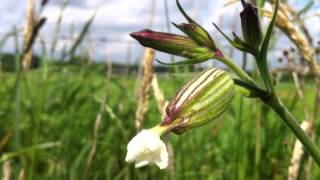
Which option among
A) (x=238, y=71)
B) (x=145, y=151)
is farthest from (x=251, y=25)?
(x=145, y=151)

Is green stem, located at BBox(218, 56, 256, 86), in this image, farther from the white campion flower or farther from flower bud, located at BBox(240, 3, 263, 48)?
the white campion flower

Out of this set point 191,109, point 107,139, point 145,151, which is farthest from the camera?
point 107,139

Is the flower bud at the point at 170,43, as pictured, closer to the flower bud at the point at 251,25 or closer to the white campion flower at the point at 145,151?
the flower bud at the point at 251,25

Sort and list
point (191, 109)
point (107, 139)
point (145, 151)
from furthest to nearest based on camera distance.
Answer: point (107, 139) < point (191, 109) < point (145, 151)

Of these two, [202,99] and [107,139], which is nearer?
[202,99]

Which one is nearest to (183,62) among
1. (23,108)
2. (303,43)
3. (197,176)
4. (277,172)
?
(303,43)

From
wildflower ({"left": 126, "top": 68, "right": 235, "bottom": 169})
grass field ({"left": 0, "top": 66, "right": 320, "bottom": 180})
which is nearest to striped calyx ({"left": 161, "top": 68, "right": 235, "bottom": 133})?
wildflower ({"left": 126, "top": 68, "right": 235, "bottom": 169})

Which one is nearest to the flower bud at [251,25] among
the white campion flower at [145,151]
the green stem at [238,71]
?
the green stem at [238,71]

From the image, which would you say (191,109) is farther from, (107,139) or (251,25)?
(107,139)
